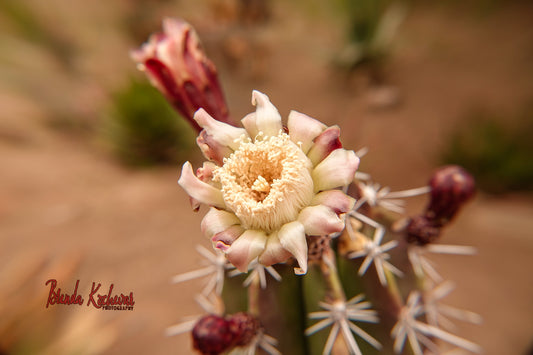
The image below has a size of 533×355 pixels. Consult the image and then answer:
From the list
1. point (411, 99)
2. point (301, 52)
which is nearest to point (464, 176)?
point (411, 99)

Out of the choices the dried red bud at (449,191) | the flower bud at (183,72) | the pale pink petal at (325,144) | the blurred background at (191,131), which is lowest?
the pale pink petal at (325,144)

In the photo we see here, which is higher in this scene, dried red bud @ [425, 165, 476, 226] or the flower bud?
the flower bud

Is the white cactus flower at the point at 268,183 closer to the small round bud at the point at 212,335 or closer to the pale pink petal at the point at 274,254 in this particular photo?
the pale pink petal at the point at 274,254

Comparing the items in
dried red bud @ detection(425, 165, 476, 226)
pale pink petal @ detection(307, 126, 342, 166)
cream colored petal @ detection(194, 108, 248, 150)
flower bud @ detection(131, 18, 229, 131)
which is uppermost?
flower bud @ detection(131, 18, 229, 131)

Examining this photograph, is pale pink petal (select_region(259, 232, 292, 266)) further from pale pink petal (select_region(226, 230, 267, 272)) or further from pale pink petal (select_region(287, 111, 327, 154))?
pale pink petal (select_region(287, 111, 327, 154))

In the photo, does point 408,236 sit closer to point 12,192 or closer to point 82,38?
point 12,192

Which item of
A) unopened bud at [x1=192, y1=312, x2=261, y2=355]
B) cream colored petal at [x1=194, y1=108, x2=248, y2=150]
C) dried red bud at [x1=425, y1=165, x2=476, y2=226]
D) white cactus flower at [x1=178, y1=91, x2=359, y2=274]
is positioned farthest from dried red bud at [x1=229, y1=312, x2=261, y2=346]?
dried red bud at [x1=425, y1=165, x2=476, y2=226]

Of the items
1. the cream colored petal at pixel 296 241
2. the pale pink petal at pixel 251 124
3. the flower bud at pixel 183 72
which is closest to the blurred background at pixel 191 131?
the flower bud at pixel 183 72
